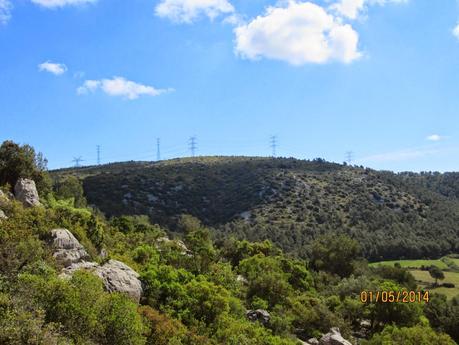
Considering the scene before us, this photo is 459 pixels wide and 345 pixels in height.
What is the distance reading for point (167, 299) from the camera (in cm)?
3141

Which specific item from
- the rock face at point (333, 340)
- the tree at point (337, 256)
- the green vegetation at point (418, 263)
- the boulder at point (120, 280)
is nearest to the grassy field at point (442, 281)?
the green vegetation at point (418, 263)

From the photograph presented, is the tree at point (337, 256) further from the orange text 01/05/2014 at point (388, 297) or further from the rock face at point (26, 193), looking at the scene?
the rock face at point (26, 193)

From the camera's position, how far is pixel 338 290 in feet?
206

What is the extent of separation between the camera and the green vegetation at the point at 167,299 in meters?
19.8

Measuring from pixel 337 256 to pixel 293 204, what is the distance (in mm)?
53336

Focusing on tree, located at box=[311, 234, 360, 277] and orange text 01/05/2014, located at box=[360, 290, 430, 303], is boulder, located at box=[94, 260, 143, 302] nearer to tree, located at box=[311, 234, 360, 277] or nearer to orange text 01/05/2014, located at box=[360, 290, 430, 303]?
orange text 01/05/2014, located at box=[360, 290, 430, 303]

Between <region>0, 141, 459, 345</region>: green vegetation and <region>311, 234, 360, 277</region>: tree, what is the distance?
350 inches

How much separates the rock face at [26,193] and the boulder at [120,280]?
376 inches

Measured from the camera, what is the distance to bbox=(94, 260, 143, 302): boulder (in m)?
28.2

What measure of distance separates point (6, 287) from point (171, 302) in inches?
542

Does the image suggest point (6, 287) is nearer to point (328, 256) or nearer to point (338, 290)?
point (338, 290)

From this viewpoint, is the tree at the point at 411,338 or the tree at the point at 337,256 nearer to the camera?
the tree at the point at 411,338

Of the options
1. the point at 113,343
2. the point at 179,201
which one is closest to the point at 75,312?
the point at 113,343

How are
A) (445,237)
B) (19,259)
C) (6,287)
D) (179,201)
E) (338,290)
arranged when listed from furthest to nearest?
(179,201)
(445,237)
(338,290)
(19,259)
(6,287)
